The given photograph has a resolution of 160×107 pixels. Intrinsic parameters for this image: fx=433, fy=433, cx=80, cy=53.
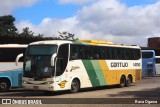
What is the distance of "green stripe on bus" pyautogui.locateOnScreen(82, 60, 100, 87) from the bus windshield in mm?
2926

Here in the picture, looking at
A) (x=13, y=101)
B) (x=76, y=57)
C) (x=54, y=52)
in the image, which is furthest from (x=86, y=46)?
(x=13, y=101)

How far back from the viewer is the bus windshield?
21844mm

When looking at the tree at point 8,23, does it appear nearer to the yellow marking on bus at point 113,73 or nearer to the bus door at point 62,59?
the yellow marking on bus at point 113,73

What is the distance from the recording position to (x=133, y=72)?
99.2 ft

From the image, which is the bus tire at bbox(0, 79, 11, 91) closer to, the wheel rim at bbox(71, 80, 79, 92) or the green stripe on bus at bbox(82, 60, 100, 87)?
the wheel rim at bbox(71, 80, 79, 92)

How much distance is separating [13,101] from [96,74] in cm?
1191

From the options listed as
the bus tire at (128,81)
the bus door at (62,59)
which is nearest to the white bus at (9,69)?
the bus door at (62,59)

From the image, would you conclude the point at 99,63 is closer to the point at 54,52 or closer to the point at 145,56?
the point at 54,52

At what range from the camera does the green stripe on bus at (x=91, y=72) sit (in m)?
24.7

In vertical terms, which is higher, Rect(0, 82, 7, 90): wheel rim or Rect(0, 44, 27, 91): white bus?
Rect(0, 44, 27, 91): white bus

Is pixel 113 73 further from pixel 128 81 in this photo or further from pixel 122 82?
pixel 128 81

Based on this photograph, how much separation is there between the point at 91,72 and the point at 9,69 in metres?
4.84

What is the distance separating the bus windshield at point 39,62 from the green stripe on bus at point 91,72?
2926 mm

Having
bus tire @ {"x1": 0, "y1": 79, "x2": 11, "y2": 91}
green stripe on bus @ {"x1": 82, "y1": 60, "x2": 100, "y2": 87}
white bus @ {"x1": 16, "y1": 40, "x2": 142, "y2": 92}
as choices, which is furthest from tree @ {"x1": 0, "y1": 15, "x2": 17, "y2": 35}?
green stripe on bus @ {"x1": 82, "y1": 60, "x2": 100, "y2": 87}
